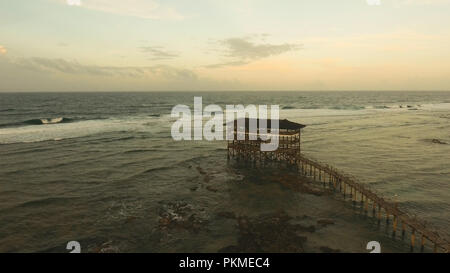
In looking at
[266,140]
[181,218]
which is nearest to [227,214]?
[181,218]

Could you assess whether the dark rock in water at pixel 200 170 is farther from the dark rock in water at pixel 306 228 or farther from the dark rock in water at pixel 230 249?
the dark rock in water at pixel 230 249

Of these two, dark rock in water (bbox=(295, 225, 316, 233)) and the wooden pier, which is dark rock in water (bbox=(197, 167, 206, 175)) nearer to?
the wooden pier

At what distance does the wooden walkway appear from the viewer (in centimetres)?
1812

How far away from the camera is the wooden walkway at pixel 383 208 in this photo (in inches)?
714

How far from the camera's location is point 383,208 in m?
24.0

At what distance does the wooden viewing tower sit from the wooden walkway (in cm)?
180

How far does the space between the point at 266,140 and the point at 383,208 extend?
55.0 ft

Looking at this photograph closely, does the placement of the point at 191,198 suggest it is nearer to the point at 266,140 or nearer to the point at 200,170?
the point at 200,170

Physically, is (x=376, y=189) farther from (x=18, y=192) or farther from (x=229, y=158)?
(x=18, y=192)

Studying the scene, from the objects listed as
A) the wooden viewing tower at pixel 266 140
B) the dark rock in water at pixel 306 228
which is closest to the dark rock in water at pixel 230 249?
the dark rock in water at pixel 306 228

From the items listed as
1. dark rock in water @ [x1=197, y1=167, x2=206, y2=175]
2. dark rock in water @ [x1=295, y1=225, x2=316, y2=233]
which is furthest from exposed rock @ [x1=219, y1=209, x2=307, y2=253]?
dark rock in water @ [x1=197, y1=167, x2=206, y2=175]

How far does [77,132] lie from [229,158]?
3780 cm

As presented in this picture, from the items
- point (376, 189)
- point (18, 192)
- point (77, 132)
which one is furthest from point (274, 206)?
point (77, 132)

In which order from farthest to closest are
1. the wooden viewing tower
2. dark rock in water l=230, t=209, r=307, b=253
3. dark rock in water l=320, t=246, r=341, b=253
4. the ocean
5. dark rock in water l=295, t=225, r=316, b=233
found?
the wooden viewing tower → dark rock in water l=295, t=225, r=316, b=233 → the ocean → dark rock in water l=230, t=209, r=307, b=253 → dark rock in water l=320, t=246, r=341, b=253
